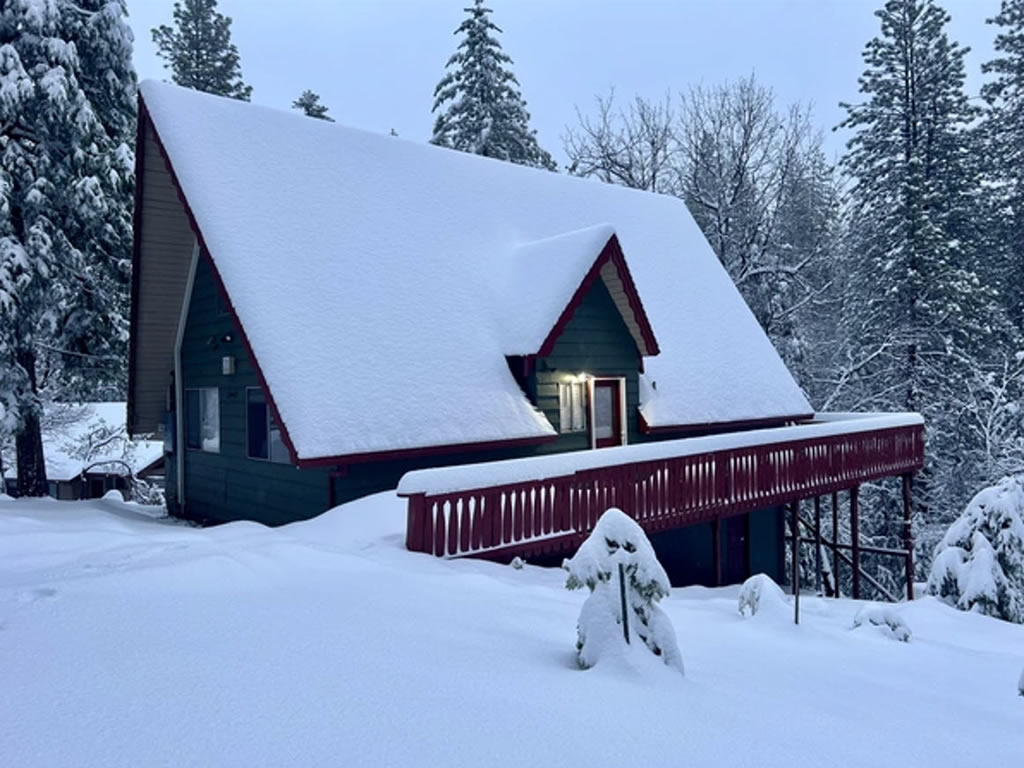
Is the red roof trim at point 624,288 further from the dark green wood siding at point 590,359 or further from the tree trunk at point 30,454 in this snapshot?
the tree trunk at point 30,454

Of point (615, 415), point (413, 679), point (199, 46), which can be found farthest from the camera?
point (199, 46)

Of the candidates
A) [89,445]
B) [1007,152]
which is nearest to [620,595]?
[89,445]

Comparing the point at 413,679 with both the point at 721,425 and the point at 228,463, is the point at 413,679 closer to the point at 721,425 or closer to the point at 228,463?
the point at 228,463

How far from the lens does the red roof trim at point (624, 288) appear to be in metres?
10.6

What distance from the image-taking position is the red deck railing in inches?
271

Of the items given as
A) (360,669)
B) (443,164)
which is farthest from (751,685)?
(443,164)

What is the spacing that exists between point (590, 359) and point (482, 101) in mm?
20974

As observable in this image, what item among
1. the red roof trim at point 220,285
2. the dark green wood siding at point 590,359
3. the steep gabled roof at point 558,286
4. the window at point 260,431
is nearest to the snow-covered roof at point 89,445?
the window at point 260,431

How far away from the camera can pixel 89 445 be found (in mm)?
26422

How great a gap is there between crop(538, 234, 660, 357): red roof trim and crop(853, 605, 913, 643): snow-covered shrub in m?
5.81

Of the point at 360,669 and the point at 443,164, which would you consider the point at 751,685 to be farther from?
the point at 443,164

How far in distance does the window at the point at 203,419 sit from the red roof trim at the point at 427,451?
4.64 m

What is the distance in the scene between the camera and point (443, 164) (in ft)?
46.5

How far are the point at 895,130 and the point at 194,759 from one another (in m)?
27.5
